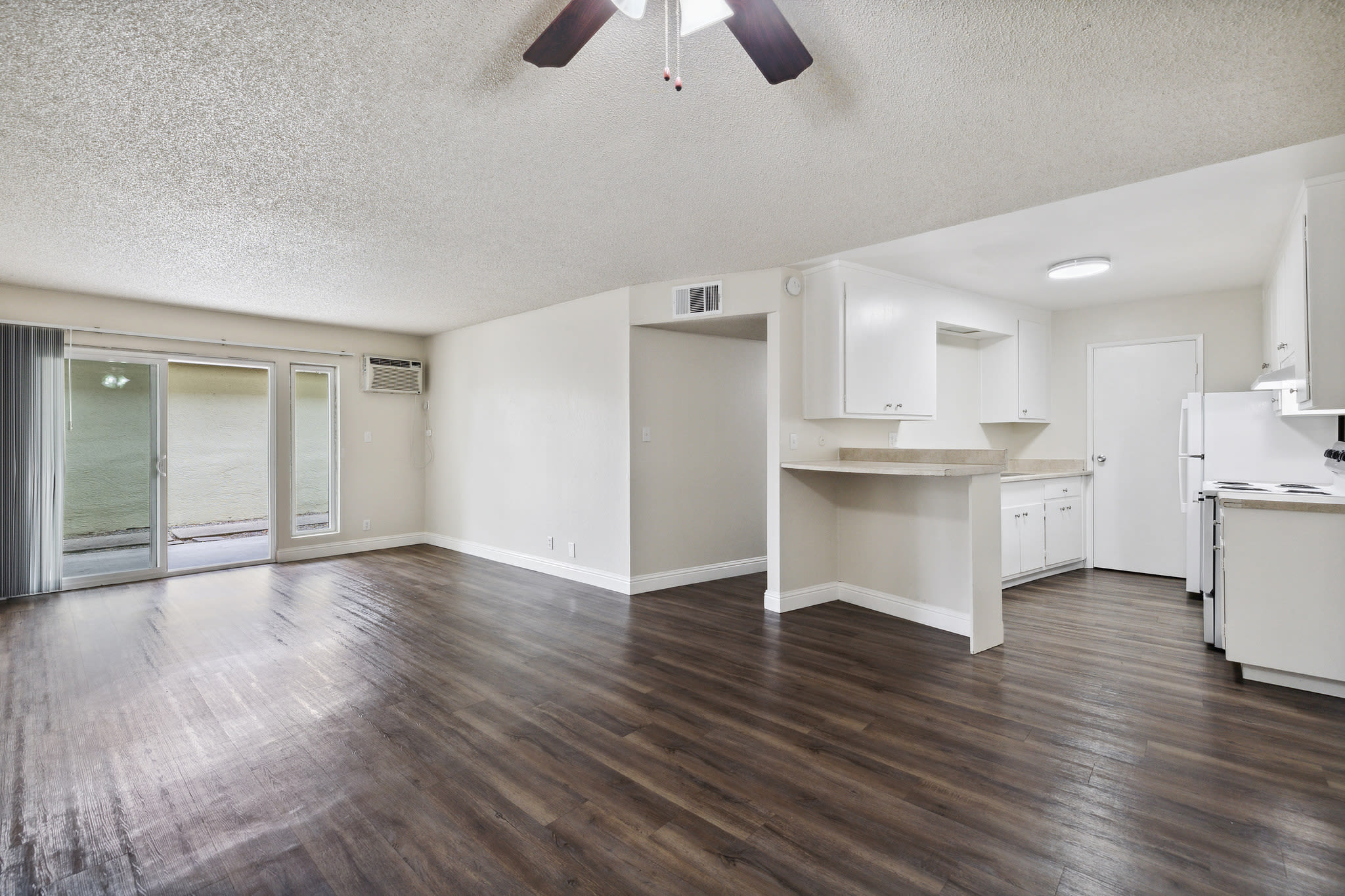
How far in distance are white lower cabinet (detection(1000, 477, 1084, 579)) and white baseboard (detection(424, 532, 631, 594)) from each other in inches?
118

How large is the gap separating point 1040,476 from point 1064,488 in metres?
0.51

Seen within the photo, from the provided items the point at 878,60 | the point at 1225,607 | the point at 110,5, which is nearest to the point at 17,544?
the point at 110,5

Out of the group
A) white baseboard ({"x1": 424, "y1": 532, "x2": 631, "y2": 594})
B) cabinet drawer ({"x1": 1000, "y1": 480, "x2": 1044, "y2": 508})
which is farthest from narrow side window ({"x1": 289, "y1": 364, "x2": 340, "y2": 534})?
cabinet drawer ({"x1": 1000, "y1": 480, "x2": 1044, "y2": 508})

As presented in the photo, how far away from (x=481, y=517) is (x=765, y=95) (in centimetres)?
532

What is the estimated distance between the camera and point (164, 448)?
5566mm

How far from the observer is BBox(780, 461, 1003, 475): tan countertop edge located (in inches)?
136

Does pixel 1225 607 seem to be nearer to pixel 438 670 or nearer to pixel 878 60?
pixel 878 60

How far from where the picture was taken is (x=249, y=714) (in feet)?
9.05

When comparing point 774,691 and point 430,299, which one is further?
point 430,299

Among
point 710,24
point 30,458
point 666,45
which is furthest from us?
point 30,458

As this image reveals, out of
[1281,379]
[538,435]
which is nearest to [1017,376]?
[1281,379]

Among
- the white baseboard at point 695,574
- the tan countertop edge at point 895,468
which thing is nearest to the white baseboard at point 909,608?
the tan countertop edge at point 895,468

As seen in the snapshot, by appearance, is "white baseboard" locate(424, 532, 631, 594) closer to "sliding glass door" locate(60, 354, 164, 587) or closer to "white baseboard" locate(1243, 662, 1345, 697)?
"sliding glass door" locate(60, 354, 164, 587)

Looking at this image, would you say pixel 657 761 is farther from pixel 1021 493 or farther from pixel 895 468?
pixel 1021 493
